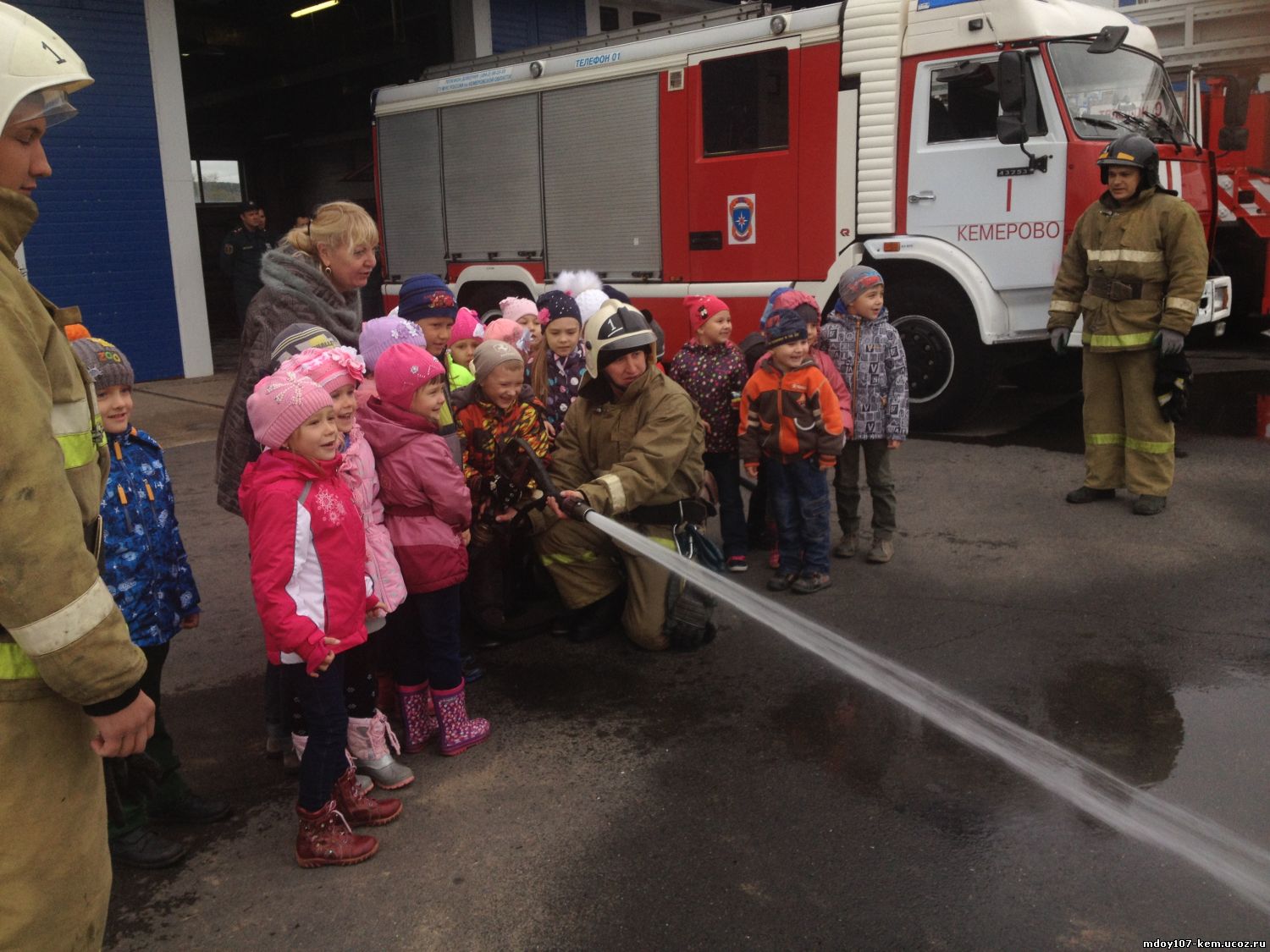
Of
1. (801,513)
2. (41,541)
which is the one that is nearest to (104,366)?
(41,541)

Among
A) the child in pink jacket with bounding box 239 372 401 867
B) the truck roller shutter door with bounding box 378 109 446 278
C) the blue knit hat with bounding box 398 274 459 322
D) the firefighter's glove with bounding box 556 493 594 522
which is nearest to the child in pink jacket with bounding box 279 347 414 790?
the child in pink jacket with bounding box 239 372 401 867

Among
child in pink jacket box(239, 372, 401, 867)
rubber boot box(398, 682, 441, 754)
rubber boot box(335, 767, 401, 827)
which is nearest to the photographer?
child in pink jacket box(239, 372, 401, 867)

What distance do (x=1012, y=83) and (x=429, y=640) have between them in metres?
Answer: 6.36

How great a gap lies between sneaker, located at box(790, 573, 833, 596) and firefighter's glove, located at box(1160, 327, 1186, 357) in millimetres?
2540

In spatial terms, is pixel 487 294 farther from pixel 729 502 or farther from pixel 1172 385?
pixel 1172 385

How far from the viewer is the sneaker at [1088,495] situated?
677 cm

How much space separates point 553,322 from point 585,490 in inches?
62.3

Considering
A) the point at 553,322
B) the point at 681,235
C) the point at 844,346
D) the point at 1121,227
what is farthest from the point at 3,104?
the point at 681,235

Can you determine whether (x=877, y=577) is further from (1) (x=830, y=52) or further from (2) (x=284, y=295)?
(1) (x=830, y=52)

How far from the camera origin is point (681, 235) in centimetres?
1011

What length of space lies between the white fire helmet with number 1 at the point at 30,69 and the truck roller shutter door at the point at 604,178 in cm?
858

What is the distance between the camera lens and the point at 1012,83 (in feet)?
26.0

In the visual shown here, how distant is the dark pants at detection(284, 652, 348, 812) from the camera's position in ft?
10.3

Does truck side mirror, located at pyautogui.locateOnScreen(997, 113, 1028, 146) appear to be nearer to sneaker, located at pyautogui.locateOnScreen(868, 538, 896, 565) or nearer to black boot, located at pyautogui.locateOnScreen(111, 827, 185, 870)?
sneaker, located at pyautogui.locateOnScreen(868, 538, 896, 565)
